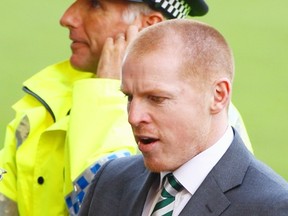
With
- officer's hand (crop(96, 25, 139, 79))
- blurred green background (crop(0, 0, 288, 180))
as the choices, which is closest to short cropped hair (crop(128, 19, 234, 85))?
officer's hand (crop(96, 25, 139, 79))

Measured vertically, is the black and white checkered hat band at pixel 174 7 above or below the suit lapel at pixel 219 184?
below

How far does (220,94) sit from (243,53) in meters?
2.24

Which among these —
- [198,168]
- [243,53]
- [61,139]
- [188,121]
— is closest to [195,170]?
[198,168]

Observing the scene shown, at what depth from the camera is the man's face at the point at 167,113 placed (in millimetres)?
2180

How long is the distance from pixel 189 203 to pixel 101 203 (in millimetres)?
299

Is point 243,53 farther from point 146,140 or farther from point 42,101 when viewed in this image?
point 146,140

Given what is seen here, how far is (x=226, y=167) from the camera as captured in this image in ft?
7.21

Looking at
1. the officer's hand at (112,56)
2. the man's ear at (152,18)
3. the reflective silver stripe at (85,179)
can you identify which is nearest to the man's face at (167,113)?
the reflective silver stripe at (85,179)

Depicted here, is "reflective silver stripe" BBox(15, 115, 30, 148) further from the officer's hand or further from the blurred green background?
the blurred green background

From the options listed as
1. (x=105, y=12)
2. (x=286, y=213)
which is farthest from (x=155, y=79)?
Result: (x=105, y=12)

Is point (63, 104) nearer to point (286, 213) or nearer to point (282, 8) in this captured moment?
point (286, 213)

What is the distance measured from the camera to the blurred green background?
4363mm

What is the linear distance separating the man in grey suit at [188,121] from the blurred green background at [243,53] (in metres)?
2.13

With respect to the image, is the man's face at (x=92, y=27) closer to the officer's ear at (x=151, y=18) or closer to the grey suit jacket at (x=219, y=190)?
the officer's ear at (x=151, y=18)
